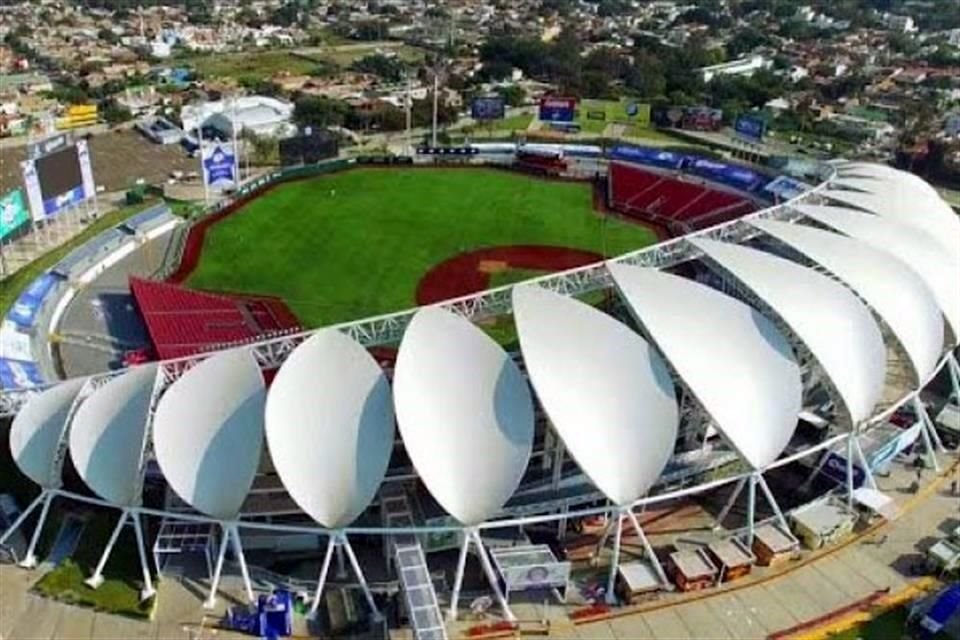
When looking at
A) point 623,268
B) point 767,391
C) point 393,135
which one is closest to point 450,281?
point 623,268

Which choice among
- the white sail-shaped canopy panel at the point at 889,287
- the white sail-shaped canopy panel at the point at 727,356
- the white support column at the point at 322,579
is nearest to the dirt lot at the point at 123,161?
the white support column at the point at 322,579

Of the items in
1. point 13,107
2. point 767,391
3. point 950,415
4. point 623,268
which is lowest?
point 13,107

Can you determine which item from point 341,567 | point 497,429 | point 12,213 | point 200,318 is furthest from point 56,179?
point 497,429

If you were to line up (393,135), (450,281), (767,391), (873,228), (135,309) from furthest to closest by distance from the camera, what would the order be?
(393,135) → (450,281) → (135,309) → (873,228) → (767,391)

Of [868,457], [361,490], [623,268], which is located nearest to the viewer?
[361,490]

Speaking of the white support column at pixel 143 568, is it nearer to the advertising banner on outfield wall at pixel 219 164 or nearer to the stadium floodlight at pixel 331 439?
the stadium floodlight at pixel 331 439

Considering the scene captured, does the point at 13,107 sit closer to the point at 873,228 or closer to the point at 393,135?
the point at 393,135
